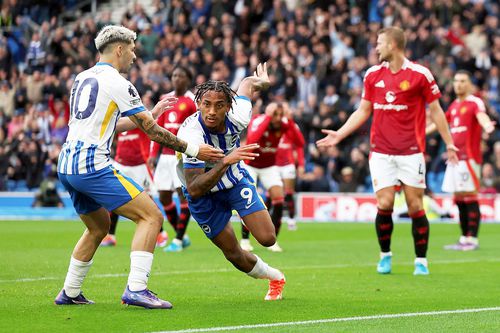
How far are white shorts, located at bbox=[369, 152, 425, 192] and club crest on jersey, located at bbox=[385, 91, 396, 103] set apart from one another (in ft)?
2.17

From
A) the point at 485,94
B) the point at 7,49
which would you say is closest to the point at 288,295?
the point at 485,94

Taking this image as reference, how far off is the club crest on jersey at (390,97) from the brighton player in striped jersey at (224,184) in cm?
318

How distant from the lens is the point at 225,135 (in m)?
9.02

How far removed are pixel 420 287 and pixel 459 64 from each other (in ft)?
53.1

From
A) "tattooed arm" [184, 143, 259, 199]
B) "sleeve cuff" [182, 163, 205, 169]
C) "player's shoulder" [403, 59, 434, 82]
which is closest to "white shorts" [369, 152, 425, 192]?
"player's shoulder" [403, 59, 434, 82]

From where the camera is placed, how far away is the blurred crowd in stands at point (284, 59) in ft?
85.5

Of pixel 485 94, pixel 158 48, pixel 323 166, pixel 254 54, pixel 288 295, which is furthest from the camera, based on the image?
pixel 158 48

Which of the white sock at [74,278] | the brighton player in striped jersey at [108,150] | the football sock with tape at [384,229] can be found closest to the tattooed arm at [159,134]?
the brighton player in striped jersey at [108,150]

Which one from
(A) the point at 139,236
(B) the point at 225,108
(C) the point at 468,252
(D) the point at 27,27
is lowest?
(C) the point at 468,252

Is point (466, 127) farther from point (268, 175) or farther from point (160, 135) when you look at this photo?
point (160, 135)

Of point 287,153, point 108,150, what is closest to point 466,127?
point 287,153

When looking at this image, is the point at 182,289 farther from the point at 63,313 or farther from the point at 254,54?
the point at 254,54

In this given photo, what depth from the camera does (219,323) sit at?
7.72 m

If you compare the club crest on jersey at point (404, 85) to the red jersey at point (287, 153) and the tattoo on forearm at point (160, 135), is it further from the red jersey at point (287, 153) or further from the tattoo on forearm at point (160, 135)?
the red jersey at point (287, 153)
